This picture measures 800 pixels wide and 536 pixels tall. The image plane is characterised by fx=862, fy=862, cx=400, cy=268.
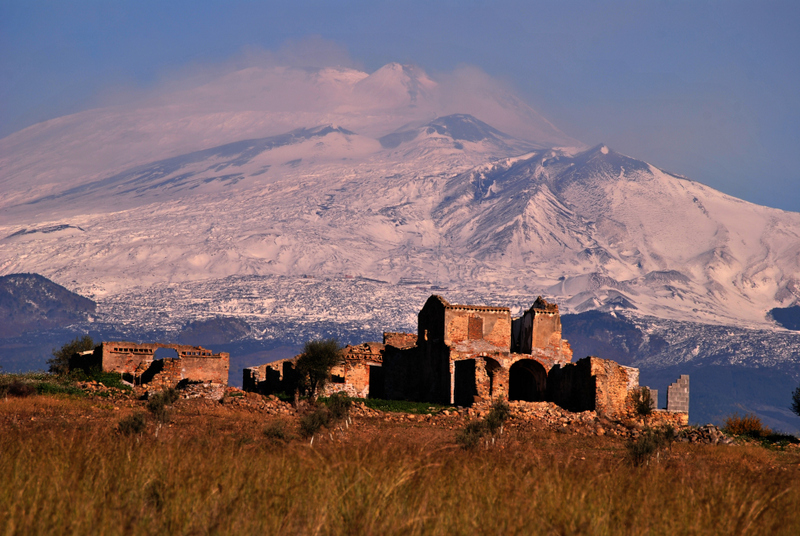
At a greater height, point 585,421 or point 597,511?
point 597,511

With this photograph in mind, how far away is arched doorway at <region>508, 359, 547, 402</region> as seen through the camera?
40.0 m

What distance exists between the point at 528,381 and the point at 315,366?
11.3 m

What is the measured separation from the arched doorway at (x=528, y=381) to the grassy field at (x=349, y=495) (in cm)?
3002

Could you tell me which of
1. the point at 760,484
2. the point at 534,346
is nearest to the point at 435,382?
the point at 534,346

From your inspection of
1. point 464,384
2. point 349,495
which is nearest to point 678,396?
point 464,384

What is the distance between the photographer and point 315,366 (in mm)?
36531

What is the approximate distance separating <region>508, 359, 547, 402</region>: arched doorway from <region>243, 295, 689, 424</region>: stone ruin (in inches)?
1.9

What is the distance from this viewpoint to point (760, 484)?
9.23 m

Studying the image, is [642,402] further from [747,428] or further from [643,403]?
[747,428]

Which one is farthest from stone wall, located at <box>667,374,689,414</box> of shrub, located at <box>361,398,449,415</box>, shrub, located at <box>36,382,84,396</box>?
shrub, located at <box>36,382,84,396</box>

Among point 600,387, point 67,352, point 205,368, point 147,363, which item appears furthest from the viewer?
point 67,352

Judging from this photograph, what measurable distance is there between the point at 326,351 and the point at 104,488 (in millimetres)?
29739

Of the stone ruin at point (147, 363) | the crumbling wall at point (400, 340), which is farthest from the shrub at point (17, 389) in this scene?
the crumbling wall at point (400, 340)

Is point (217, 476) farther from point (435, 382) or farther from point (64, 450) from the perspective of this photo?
point (435, 382)
